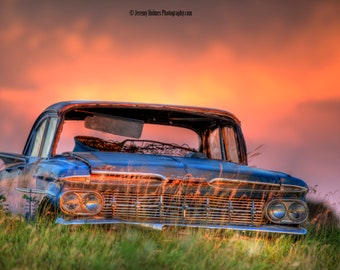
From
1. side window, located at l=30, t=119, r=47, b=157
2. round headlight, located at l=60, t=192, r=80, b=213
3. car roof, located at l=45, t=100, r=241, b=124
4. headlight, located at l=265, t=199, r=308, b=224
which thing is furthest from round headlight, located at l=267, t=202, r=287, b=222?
side window, located at l=30, t=119, r=47, b=157

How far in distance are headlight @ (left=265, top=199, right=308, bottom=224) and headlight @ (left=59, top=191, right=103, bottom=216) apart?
1.39m

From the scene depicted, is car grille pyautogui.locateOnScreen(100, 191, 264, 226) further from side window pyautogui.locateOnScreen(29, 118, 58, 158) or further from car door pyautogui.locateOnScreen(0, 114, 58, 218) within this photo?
side window pyautogui.locateOnScreen(29, 118, 58, 158)

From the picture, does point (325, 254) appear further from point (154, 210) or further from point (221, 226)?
point (154, 210)

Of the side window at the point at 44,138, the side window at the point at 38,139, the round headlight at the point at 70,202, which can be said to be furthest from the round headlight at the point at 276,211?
the side window at the point at 38,139

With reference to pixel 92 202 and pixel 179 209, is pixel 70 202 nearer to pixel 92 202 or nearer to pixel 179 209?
pixel 92 202

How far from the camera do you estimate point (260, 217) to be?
563 cm

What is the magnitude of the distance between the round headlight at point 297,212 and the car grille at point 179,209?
30 centimetres

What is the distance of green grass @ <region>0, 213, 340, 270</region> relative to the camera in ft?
15.2

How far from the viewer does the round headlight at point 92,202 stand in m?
5.17

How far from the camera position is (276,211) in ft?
18.6

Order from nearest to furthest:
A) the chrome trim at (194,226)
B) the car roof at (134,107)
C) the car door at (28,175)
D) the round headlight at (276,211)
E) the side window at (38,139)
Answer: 1. the chrome trim at (194,226)
2. the round headlight at (276,211)
3. the car door at (28,175)
4. the car roof at (134,107)
5. the side window at (38,139)

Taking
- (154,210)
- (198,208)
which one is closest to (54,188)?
(154,210)

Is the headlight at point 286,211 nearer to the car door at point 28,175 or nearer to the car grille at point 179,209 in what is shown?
the car grille at point 179,209

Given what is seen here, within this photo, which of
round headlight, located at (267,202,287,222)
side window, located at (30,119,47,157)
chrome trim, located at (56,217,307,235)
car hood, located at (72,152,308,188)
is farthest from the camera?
side window, located at (30,119,47,157)
